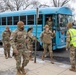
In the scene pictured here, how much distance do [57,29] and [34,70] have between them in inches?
164

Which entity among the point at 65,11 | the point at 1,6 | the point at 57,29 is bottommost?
the point at 57,29

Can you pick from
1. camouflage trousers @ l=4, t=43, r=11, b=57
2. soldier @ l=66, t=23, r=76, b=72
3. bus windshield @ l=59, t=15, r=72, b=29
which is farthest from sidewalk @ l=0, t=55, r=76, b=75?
bus windshield @ l=59, t=15, r=72, b=29

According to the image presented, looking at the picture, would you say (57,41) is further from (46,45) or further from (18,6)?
(18,6)

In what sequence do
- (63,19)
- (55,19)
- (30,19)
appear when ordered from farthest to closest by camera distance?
(30,19) → (63,19) → (55,19)

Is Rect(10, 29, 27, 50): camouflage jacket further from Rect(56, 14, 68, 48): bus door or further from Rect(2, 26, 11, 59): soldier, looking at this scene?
Rect(56, 14, 68, 48): bus door

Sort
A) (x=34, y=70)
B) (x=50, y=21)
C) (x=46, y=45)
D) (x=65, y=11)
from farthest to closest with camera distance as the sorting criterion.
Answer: (x=65, y=11)
(x=50, y=21)
(x=46, y=45)
(x=34, y=70)

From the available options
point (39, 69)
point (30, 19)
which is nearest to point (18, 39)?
point (39, 69)

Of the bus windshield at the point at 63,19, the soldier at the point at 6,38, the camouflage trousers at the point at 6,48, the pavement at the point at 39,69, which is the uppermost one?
the bus windshield at the point at 63,19

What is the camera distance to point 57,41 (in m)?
10.4

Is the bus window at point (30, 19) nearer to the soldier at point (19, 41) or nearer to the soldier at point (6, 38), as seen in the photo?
the soldier at point (6, 38)

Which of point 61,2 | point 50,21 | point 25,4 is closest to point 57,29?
point 50,21

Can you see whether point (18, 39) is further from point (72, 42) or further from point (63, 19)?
point (63, 19)

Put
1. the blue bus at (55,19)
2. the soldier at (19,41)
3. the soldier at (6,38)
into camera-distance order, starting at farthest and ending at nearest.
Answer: the blue bus at (55,19) → the soldier at (6,38) → the soldier at (19,41)

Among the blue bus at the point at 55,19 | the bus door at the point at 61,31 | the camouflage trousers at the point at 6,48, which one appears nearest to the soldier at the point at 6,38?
the camouflage trousers at the point at 6,48
